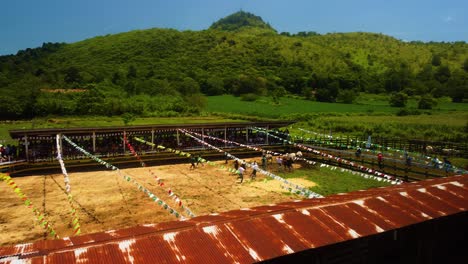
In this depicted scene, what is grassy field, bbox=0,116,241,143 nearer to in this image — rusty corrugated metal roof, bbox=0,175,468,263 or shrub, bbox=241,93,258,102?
shrub, bbox=241,93,258,102

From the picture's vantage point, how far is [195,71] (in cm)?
10488

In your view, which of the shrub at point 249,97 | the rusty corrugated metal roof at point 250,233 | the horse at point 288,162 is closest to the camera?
the rusty corrugated metal roof at point 250,233

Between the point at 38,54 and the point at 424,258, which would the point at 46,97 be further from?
the point at 38,54

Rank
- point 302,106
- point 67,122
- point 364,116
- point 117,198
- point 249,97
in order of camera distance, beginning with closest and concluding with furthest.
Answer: point 117,198 → point 67,122 → point 364,116 → point 302,106 → point 249,97

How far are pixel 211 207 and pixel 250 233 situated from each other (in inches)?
427

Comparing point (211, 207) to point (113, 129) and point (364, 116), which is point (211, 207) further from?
point (364, 116)

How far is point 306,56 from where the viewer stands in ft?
398

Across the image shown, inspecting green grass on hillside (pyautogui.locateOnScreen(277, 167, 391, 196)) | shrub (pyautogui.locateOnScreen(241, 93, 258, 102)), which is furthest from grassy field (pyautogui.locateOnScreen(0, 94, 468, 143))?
green grass on hillside (pyautogui.locateOnScreen(277, 167, 391, 196))

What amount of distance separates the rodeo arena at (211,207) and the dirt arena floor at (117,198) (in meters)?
0.06

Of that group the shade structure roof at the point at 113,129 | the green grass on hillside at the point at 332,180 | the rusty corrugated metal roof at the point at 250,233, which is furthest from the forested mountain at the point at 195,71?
the rusty corrugated metal roof at the point at 250,233

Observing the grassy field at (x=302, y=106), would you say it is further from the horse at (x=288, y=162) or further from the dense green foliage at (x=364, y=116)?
the horse at (x=288, y=162)

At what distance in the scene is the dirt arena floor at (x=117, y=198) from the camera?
15.8 m

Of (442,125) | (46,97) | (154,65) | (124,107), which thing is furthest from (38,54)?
(442,125)

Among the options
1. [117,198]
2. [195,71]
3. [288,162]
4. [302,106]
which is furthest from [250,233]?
[195,71]
